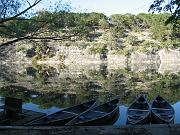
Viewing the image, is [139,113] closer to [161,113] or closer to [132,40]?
[161,113]

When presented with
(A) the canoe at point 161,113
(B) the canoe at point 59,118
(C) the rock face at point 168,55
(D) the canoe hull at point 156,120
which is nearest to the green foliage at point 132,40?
(C) the rock face at point 168,55

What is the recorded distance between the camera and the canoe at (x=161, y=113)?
20.1 m

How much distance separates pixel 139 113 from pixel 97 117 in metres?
3.68

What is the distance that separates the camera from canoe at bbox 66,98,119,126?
16766mm

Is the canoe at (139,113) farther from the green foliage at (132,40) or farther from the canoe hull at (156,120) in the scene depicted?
the green foliage at (132,40)

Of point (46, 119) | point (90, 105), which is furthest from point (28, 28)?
point (46, 119)

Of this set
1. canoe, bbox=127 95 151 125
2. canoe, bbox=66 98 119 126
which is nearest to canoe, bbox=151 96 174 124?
canoe, bbox=127 95 151 125

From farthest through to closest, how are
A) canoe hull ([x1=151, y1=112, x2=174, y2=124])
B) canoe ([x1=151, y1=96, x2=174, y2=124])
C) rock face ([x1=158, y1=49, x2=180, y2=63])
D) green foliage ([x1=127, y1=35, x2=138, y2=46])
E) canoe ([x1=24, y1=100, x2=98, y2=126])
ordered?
green foliage ([x1=127, y1=35, x2=138, y2=46]) < rock face ([x1=158, y1=49, x2=180, y2=63]) < canoe ([x1=151, y1=96, x2=174, y2=124]) < canoe hull ([x1=151, y1=112, x2=174, y2=124]) < canoe ([x1=24, y1=100, x2=98, y2=126])

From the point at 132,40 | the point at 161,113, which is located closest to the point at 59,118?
the point at 161,113

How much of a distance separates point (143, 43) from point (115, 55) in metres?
11.0

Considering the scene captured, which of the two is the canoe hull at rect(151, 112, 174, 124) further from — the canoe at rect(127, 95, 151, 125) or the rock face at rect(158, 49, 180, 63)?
the rock face at rect(158, 49, 180, 63)

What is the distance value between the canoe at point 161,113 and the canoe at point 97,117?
104 inches

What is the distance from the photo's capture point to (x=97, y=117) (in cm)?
1927

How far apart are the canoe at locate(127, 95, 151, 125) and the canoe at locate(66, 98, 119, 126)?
125 cm
